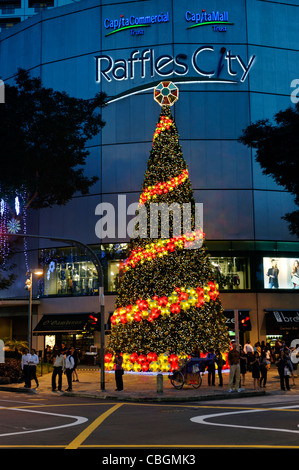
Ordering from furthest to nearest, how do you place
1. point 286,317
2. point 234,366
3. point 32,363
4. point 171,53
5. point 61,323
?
point 171,53 < point 61,323 < point 286,317 < point 32,363 < point 234,366

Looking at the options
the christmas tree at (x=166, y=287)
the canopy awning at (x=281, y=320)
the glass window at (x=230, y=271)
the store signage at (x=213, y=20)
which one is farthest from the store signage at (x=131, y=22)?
the canopy awning at (x=281, y=320)

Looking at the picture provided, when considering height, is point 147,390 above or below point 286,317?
below

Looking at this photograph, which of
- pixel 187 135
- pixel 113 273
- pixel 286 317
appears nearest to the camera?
pixel 286 317

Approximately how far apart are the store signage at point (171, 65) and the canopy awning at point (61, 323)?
17289mm

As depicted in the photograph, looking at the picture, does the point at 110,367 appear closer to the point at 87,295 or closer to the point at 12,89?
the point at 87,295

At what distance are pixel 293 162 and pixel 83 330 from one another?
701 inches

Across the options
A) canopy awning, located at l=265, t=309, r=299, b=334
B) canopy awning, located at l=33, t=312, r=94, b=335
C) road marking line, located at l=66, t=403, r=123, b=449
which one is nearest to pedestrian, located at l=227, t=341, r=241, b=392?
road marking line, located at l=66, t=403, r=123, b=449

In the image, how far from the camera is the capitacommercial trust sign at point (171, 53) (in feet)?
141

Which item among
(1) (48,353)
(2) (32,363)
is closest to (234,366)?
(2) (32,363)

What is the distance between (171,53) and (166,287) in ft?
71.6

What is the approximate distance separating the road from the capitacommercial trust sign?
1121 inches

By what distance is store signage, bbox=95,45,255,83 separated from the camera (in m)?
43.0

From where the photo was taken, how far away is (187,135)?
42000mm

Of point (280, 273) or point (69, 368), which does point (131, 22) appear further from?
point (69, 368)
